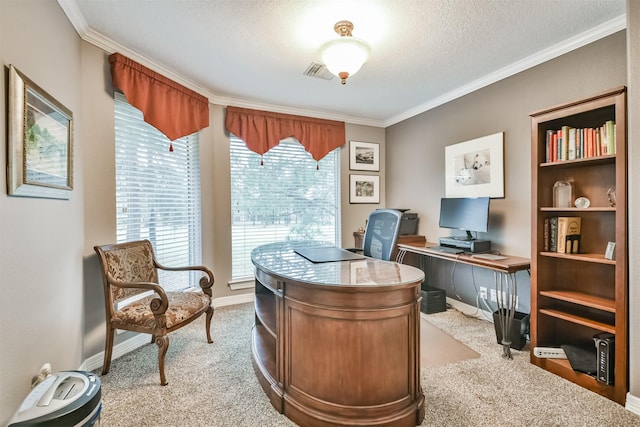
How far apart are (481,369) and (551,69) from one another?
249 cm

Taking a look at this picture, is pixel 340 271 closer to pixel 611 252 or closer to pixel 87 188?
pixel 611 252

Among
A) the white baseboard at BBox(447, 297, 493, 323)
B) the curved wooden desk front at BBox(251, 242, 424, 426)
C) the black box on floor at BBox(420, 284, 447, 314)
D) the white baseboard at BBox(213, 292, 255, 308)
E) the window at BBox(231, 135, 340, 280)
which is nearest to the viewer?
the curved wooden desk front at BBox(251, 242, 424, 426)

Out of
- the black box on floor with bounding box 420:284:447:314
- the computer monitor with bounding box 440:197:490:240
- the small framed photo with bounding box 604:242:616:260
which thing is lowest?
the black box on floor with bounding box 420:284:447:314

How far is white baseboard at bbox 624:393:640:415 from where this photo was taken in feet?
5.45

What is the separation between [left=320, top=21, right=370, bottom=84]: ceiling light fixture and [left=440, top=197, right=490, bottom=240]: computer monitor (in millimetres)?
1811

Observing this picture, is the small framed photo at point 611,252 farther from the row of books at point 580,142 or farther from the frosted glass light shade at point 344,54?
the frosted glass light shade at point 344,54

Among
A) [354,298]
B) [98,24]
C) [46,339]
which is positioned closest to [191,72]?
[98,24]

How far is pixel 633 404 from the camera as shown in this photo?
168cm

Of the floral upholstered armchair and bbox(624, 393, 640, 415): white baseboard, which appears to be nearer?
bbox(624, 393, 640, 415): white baseboard

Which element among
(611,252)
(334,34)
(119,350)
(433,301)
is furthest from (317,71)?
(119,350)

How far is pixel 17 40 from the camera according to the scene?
145 cm

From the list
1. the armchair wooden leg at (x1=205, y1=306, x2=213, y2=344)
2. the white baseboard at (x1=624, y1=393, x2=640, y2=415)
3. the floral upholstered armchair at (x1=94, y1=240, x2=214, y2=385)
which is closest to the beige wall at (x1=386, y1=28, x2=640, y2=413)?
the white baseboard at (x1=624, y1=393, x2=640, y2=415)

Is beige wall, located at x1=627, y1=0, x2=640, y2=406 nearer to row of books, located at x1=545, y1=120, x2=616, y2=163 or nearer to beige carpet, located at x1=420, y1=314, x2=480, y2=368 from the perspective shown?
row of books, located at x1=545, y1=120, x2=616, y2=163

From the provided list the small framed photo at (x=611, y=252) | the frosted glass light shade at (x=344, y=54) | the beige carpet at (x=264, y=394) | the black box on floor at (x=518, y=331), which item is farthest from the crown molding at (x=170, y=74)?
the small framed photo at (x=611, y=252)
